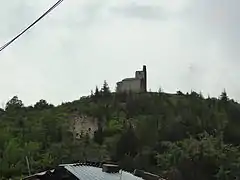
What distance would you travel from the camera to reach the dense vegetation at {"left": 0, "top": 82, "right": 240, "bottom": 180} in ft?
66.8

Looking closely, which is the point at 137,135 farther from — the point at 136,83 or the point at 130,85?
the point at 136,83

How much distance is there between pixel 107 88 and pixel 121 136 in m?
10.1

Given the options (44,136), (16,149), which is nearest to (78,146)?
(44,136)

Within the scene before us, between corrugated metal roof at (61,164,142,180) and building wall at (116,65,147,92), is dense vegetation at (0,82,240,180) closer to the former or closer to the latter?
building wall at (116,65,147,92)

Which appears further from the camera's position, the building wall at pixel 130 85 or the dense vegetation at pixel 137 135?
the building wall at pixel 130 85

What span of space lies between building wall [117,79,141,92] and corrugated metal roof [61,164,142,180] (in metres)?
24.8

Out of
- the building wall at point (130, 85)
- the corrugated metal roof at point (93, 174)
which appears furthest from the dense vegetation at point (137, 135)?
the corrugated metal roof at point (93, 174)

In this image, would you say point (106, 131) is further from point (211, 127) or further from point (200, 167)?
point (200, 167)

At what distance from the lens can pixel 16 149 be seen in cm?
2108

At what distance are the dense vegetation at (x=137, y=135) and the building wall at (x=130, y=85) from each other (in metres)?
1.30

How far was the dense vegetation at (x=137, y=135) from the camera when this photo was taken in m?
20.4

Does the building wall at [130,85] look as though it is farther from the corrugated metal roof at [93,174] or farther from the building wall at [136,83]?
the corrugated metal roof at [93,174]

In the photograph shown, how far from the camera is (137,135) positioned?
24172 millimetres

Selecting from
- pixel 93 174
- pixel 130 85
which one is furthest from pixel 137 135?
pixel 93 174
